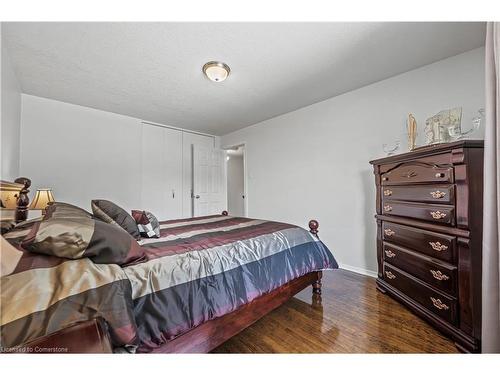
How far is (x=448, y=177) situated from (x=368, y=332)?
50.8 inches

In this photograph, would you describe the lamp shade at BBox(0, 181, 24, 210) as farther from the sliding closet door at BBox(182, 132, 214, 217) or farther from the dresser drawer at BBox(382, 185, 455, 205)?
the dresser drawer at BBox(382, 185, 455, 205)

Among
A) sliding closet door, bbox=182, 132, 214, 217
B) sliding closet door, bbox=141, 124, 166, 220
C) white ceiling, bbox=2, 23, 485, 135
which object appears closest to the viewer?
white ceiling, bbox=2, 23, 485, 135

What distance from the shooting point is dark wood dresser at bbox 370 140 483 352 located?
1353 mm

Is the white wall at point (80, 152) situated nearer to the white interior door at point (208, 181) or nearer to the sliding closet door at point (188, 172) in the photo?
the sliding closet door at point (188, 172)

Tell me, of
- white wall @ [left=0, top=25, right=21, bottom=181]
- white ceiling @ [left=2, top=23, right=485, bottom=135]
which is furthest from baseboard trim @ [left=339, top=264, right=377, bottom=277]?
white wall @ [left=0, top=25, right=21, bottom=181]

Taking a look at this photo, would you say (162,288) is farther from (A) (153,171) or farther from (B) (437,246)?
(A) (153,171)

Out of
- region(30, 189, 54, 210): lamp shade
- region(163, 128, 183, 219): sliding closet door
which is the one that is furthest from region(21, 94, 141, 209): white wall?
region(30, 189, 54, 210): lamp shade

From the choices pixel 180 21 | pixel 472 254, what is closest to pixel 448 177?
pixel 472 254

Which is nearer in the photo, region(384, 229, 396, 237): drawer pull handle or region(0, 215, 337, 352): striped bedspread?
region(0, 215, 337, 352): striped bedspread

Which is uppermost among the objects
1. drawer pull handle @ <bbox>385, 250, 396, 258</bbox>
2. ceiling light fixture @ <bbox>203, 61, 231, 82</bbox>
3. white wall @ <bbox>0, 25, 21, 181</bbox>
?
ceiling light fixture @ <bbox>203, 61, 231, 82</bbox>

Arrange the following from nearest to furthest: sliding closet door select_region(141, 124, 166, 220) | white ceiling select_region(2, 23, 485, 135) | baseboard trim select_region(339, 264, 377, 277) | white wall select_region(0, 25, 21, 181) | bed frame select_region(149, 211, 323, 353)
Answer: bed frame select_region(149, 211, 323, 353) → white ceiling select_region(2, 23, 485, 135) → white wall select_region(0, 25, 21, 181) → baseboard trim select_region(339, 264, 377, 277) → sliding closet door select_region(141, 124, 166, 220)

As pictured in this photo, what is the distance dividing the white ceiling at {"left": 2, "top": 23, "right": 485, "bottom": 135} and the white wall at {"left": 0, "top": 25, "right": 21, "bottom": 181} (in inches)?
4.6

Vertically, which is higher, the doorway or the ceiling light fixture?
the ceiling light fixture

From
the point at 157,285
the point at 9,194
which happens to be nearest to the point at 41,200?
the point at 9,194
